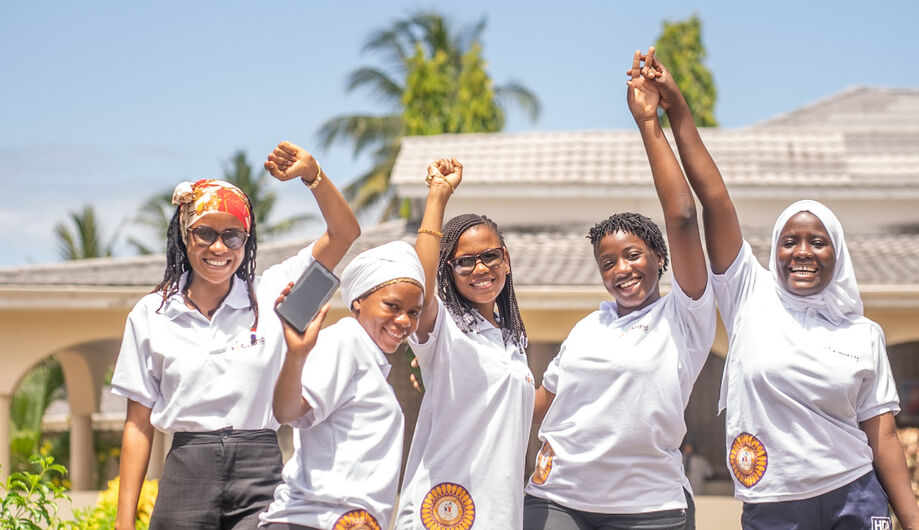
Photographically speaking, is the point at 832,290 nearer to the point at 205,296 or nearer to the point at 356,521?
the point at 356,521

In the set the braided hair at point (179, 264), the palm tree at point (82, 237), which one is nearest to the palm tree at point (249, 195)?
the palm tree at point (82, 237)

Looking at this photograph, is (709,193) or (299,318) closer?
(299,318)

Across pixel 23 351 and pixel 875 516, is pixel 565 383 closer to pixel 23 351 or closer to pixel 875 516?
pixel 875 516

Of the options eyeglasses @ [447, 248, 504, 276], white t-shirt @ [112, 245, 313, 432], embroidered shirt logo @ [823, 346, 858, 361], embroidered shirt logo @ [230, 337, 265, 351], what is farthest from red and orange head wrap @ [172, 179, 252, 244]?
embroidered shirt logo @ [823, 346, 858, 361]

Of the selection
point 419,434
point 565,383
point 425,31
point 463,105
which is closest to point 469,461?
point 419,434

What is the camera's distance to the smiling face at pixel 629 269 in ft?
11.2

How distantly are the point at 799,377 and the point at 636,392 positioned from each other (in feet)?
1.65

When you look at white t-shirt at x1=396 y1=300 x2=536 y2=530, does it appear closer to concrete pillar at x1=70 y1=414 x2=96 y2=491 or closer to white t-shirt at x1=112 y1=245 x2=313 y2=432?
white t-shirt at x1=112 y1=245 x2=313 y2=432

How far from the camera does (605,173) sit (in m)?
12.4

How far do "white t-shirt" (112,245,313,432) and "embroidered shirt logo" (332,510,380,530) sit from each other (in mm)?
430

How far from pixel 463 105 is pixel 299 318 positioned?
70.6 ft

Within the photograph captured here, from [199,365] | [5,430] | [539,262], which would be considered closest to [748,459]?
[199,365]

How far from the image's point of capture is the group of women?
305cm

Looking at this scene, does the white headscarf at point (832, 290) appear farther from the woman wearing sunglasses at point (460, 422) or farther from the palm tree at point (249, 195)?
the palm tree at point (249, 195)
